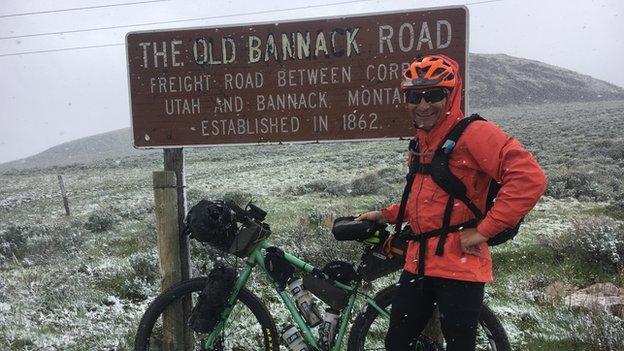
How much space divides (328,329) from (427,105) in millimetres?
1742

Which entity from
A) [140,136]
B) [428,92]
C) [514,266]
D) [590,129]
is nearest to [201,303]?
[140,136]

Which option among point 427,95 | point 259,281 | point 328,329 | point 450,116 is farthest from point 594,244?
point 427,95

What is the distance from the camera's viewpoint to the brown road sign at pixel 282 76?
338 centimetres

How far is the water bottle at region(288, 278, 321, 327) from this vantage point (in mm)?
A: 3383

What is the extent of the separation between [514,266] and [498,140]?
4.79 m

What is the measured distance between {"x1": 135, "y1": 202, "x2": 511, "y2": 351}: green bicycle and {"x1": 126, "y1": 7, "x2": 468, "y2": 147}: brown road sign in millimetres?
746

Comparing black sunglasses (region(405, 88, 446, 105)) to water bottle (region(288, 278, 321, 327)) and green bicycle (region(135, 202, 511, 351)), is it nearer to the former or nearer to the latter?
green bicycle (region(135, 202, 511, 351))

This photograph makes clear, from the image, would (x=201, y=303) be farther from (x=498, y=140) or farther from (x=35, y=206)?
(x=35, y=206)

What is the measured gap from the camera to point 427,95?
2.62 meters

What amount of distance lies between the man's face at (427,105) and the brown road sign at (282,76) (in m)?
0.77

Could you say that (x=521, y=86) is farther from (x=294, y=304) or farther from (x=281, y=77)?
(x=294, y=304)

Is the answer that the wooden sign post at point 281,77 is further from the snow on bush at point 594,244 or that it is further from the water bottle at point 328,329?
the snow on bush at point 594,244

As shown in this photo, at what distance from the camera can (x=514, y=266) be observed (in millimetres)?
6570

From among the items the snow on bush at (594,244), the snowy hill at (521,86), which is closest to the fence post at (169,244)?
the snow on bush at (594,244)
